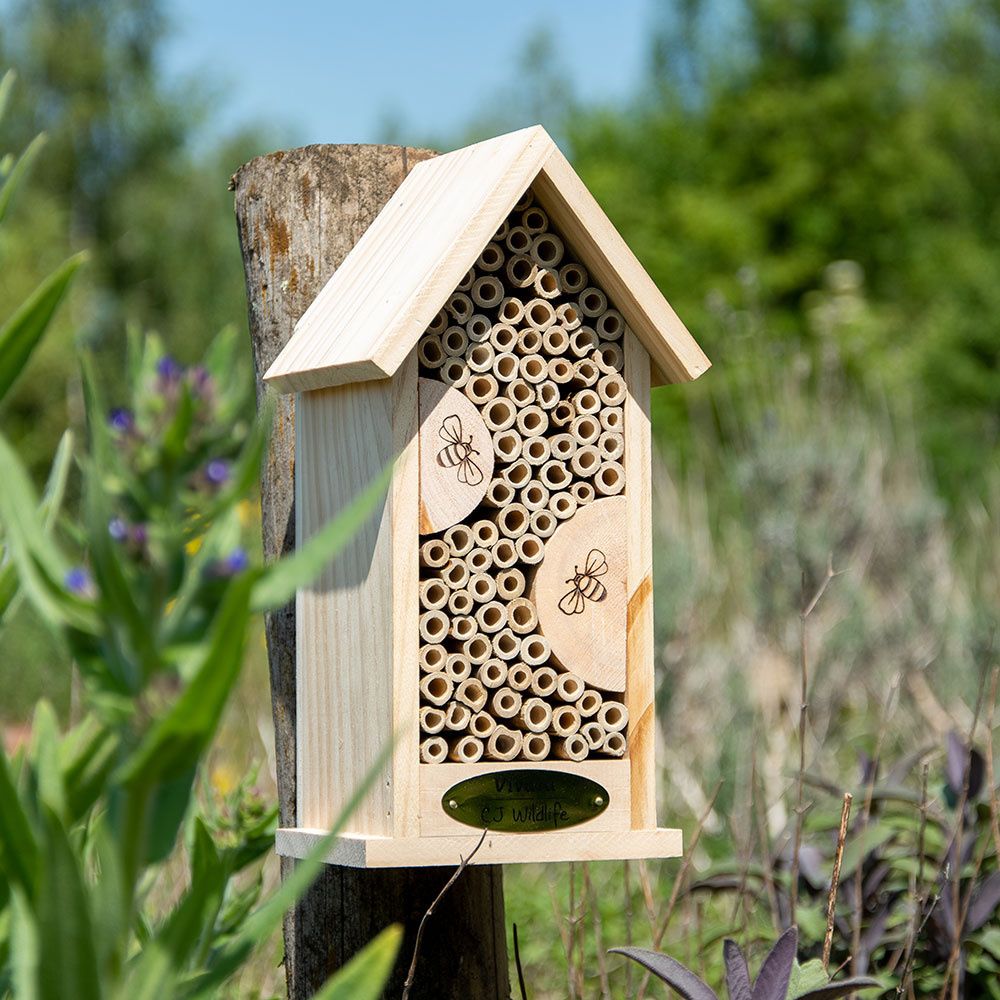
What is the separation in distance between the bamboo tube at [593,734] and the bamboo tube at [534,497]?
343 mm

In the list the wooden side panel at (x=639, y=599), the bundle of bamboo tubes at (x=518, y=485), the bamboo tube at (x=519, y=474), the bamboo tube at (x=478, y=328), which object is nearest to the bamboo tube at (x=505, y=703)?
the bundle of bamboo tubes at (x=518, y=485)

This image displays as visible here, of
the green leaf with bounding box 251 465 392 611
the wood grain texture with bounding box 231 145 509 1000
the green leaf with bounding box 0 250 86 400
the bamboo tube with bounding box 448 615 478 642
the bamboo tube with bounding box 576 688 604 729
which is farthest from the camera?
the wood grain texture with bounding box 231 145 509 1000

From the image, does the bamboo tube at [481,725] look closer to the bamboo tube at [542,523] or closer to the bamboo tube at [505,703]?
the bamboo tube at [505,703]

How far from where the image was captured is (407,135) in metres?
31.1

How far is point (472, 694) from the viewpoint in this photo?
78.4 inches

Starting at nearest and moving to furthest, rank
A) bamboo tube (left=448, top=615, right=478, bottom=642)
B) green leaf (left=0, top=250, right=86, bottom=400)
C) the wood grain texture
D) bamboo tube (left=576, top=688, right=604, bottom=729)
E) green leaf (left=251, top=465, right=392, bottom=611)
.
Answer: green leaf (left=251, top=465, right=392, bottom=611) < green leaf (left=0, top=250, right=86, bottom=400) < bamboo tube (left=448, top=615, right=478, bottom=642) < bamboo tube (left=576, top=688, right=604, bottom=729) < the wood grain texture

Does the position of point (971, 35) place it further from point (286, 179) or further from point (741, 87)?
point (286, 179)

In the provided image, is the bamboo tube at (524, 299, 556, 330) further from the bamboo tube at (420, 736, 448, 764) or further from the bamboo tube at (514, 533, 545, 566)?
the bamboo tube at (420, 736, 448, 764)

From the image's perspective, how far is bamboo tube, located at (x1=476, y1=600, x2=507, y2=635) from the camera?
1984 millimetres

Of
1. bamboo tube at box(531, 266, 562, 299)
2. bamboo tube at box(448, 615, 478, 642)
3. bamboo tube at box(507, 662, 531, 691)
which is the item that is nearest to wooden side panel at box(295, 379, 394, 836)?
bamboo tube at box(448, 615, 478, 642)

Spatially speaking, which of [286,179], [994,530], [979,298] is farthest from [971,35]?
[286,179]

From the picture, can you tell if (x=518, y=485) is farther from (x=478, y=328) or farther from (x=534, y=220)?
(x=534, y=220)

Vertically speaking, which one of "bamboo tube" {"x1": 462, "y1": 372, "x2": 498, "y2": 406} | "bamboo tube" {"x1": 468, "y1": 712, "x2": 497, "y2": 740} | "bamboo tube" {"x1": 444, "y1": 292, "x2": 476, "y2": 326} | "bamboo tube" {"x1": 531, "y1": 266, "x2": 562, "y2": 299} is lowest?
"bamboo tube" {"x1": 468, "y1": 712, "x2": 497, "y2": 740}

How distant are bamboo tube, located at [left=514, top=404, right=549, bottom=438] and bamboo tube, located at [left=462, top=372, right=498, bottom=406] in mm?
54
